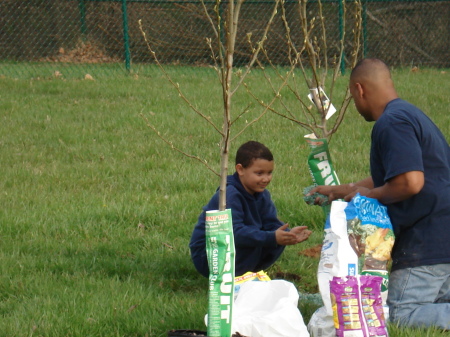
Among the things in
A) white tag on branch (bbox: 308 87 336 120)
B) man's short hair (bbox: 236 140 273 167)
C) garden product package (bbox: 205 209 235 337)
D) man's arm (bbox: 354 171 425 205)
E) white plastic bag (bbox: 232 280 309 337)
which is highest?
white tag on branch (bbox: 308 87 336 120)

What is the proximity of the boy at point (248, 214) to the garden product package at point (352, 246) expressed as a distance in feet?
2.24

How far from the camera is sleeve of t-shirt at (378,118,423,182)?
3527 mm

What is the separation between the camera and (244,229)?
4230 mm

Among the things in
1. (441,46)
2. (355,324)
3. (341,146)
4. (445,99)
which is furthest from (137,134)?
(441,46)

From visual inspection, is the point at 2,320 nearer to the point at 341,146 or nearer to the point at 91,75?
the point at 341,146

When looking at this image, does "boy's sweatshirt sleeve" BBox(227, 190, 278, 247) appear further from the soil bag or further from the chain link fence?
the chain link fence

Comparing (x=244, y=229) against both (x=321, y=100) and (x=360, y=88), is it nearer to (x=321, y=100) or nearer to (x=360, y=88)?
(x=321, y=100)

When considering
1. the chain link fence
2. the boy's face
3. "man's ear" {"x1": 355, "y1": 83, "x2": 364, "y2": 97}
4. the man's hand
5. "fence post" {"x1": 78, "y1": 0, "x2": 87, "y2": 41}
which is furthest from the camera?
the chain link fence

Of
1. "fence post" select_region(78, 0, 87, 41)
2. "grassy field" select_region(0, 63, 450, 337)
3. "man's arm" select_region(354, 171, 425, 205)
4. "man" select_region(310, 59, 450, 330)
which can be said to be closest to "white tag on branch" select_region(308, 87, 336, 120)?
"man" select_region(310, 59, 450, 330)

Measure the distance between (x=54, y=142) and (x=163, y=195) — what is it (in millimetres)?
2308

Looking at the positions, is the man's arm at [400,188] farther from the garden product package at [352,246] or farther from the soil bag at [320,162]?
the soil bag at [320,162]

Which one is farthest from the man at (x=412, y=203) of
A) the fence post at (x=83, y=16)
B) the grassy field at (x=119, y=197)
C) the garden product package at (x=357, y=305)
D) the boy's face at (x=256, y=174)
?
the fence post at (x=83, y=16)

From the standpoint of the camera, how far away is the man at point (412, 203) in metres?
3.64

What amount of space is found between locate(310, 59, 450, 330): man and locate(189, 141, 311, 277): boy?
23.8 inches
